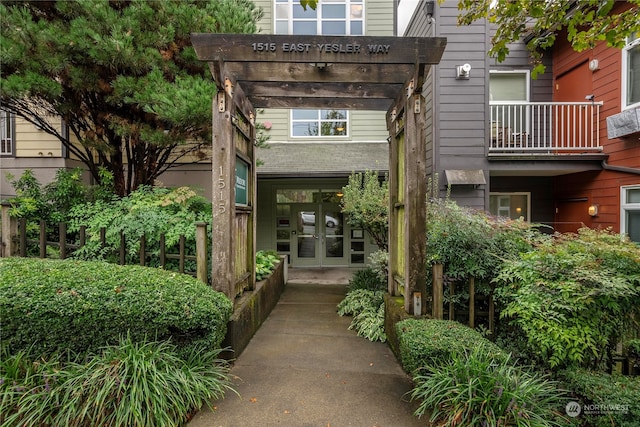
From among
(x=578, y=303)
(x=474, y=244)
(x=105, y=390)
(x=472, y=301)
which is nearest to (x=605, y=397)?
(x=578, y=303)

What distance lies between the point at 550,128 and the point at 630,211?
2308 mm

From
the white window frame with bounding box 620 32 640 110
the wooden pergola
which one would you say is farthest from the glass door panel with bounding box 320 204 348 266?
the white window frame with bounding box 620 32 640 110

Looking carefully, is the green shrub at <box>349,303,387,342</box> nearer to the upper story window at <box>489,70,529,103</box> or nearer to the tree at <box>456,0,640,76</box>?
the tree at <box>456,0,640,76</box>

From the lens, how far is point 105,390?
224 centimetres

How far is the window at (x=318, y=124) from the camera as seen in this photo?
9875 mm

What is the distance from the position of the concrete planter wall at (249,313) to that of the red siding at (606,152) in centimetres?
704

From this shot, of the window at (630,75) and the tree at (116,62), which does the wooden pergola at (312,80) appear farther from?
the window at (630,75)

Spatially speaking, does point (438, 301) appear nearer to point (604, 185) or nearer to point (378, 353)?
point (378, 353)

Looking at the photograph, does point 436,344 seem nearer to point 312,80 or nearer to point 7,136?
point 312,80

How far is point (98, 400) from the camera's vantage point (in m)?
2.19

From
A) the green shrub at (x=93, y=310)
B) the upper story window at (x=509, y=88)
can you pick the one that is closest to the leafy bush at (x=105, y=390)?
the green shrub at (x=93, y=310)

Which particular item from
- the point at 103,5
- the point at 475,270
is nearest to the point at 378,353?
the point at 475,270

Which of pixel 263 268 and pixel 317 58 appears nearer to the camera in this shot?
pixel 317 58

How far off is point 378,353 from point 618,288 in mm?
2304
